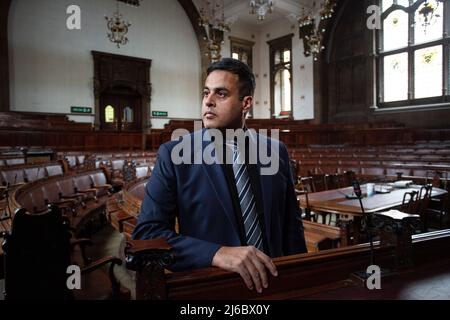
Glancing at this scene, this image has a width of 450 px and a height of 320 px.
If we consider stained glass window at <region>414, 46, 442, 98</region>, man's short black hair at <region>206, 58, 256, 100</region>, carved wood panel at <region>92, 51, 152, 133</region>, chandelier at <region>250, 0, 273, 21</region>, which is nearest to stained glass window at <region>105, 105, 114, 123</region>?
carved wood panel at <region>92, 51, 152, 133</region>

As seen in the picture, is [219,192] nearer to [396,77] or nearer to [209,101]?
[209,101]

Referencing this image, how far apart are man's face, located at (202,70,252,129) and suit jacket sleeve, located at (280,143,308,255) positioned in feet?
1.10

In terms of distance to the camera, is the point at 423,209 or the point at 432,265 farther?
the point at 423,209

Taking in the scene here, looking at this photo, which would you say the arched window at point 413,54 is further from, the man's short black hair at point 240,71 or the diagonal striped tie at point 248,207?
the diagonal striped tie at point 248,207

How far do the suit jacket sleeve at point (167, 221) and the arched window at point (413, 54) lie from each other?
46.5ft

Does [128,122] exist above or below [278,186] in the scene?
above

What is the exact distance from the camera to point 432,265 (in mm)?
1291

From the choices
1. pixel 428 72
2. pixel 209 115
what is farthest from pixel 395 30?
pixel 209 115

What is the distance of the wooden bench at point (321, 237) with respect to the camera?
2763 mm

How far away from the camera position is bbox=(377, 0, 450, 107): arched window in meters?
12.5

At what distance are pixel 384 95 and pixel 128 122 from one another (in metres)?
11.6
